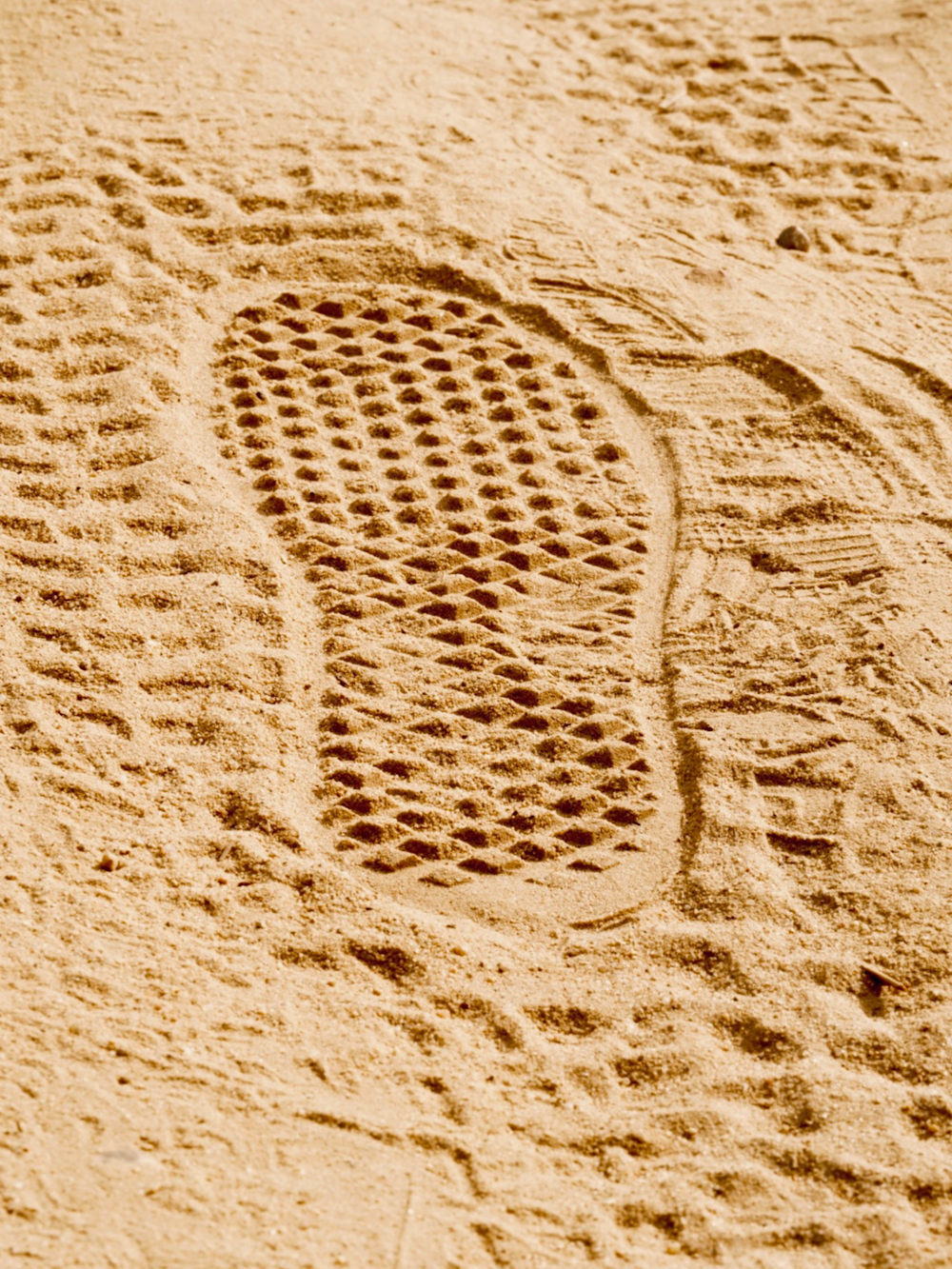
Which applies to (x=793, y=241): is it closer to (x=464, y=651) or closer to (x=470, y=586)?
(x=470, y=586)

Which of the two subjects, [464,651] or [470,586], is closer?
[464,651]

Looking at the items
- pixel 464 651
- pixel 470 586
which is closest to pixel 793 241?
pixel 470 586

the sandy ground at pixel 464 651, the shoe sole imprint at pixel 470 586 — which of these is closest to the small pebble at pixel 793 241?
the sandy ground at pixel 464 651

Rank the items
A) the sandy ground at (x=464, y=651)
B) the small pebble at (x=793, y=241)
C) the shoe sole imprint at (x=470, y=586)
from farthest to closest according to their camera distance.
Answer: the small pebble at (x=793, y=241) → the shoe sole imprint at (x=470, y=586) → the sandy ground at (x=464, y=651)

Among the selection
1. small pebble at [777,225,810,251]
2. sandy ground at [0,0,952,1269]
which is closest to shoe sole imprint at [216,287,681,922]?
sandy ground at [0,0,952,1269]

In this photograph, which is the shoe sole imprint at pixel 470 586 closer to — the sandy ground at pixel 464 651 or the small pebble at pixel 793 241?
the sandy ground at pixel 464 651

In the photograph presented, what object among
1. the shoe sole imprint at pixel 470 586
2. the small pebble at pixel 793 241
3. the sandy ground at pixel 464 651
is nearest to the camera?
the sandy ground at pixel 464 651

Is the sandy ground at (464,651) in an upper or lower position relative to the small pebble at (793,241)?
lower

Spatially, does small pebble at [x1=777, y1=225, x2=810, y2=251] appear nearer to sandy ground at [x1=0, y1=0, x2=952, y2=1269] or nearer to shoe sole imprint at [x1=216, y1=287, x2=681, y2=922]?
sandy ground at [x1=0, y1=0, x2=952, y2=1269]

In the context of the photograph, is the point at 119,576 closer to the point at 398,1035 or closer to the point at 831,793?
the point at 398,1035
